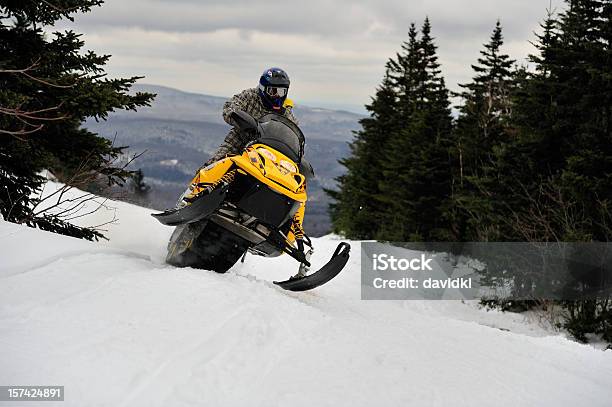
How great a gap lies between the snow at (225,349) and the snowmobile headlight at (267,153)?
1.37m

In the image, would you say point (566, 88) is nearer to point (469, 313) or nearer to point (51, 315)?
point (469, 313)

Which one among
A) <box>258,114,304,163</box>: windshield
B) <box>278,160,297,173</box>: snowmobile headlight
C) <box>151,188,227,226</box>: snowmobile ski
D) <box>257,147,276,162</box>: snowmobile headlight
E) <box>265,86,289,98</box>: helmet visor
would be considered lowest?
<box>151,188,227,226</box>: snowmobile ski

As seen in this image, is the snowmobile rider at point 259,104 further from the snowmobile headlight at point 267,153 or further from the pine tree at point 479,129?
the pine tree at point 479,129

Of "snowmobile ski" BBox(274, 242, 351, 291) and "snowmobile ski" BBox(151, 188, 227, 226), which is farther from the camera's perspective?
"snowmobile ski" BBox(274, 242, 351, 291)

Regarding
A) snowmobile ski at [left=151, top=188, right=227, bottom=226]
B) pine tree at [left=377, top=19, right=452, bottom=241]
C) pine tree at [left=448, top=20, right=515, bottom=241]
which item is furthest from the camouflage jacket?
pine tree at [left=377, top=19, right=452, bottom=241]

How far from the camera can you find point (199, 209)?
6.37 m

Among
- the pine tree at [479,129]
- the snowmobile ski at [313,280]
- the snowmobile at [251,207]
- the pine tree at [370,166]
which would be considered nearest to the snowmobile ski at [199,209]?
the snowmobile at [251,207]

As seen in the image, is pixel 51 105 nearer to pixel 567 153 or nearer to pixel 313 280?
pixel 313 280

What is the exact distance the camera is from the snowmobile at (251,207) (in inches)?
252

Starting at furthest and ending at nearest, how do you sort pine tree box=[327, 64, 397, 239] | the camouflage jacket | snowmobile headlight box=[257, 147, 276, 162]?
pine tree box=[327, 64, 397, 239] → the camouflage jacket → snowmobile headlight box=[257, 147, 276, 162]

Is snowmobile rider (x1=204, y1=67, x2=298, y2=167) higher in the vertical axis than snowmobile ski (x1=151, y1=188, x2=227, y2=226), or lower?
higher

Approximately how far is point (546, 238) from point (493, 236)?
3.14 metres

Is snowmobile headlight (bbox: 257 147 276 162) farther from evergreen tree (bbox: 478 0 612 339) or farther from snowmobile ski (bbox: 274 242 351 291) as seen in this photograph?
evergreen tree (bbox: 478 0 612 339)

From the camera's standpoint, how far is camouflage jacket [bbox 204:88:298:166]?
24.3 ft
